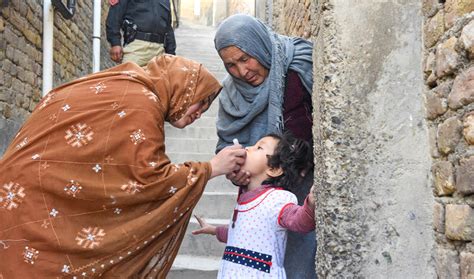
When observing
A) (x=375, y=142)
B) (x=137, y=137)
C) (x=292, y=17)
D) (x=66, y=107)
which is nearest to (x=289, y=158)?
(x=375, y=142)

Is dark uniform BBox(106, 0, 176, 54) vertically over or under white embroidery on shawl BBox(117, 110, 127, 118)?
over

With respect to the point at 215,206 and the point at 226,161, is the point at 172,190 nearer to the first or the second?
the point at 226,161

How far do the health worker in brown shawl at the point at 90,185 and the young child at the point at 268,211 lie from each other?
30 cm

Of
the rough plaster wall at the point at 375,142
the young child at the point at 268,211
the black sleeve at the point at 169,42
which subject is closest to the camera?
the rough plaster wall at the point at 375,142

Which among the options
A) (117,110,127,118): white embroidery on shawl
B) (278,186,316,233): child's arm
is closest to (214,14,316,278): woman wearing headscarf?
(278,186,316,233): child's arm

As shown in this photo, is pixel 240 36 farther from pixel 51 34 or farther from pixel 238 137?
pixel 51 34

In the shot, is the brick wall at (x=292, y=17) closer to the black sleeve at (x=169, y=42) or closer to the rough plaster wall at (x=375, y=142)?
the black sleeve at (x=169, y=42)

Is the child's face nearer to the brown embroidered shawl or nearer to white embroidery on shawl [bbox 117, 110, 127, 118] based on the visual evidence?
the brown embroidered shawl

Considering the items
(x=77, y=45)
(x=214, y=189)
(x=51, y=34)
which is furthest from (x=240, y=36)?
(x=77, y=45)

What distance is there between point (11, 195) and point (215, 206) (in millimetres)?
2208

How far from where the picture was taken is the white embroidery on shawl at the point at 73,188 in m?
1.61

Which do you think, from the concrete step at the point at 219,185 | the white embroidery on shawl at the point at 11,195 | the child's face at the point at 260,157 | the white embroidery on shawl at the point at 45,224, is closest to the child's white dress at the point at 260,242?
the child's face at the point at 260,157

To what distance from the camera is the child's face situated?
2.00 metres

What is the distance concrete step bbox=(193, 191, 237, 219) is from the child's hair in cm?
169
